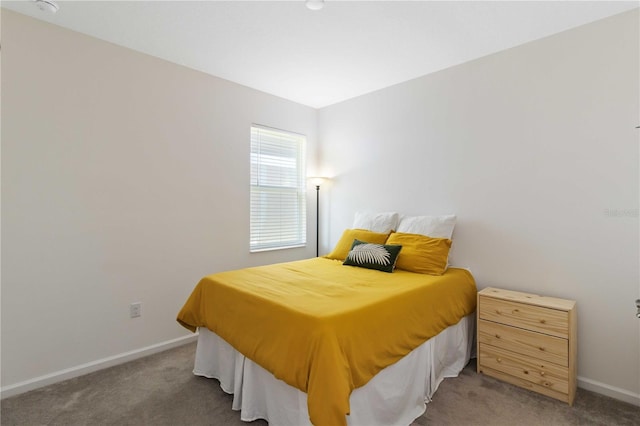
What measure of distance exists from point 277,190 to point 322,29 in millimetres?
1927

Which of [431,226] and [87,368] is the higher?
[431,226]

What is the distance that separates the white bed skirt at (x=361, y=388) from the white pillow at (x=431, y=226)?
2.59ft

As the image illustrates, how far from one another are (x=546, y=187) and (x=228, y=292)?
8.11 feet

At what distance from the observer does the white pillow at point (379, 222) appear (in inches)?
125

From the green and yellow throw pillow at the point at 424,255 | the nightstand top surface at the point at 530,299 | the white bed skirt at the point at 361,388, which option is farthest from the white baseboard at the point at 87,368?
the nightstand top surface at the point at 530,299

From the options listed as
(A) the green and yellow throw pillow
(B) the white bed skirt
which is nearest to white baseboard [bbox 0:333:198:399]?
(B) the white bed skirt

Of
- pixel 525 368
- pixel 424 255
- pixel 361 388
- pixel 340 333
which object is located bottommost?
pixel 525 368

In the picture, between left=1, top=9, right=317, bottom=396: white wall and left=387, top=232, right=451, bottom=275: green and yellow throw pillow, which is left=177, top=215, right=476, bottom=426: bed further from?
left=1, top=9, right=317, bottom=396: white wall

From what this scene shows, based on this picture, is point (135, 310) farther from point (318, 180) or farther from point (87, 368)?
point (318, 180)

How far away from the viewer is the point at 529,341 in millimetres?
2170

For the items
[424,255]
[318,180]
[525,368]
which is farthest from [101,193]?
[525,368]

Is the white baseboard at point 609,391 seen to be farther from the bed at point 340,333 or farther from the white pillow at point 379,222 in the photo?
the white pillow at point 379,222

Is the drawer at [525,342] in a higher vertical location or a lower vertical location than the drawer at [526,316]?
lower

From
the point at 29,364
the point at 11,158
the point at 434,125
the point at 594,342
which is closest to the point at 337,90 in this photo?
the point at 434,125
